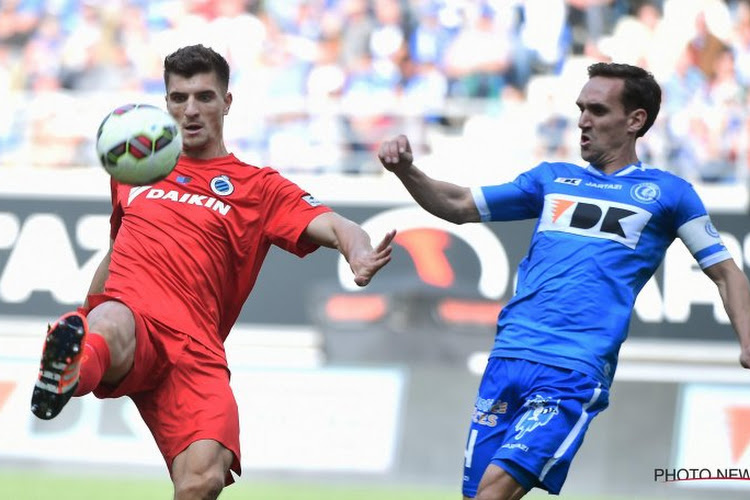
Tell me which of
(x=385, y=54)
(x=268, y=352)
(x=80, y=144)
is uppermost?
(x=385, y=54)

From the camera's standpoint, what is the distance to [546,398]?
5816 millimetres

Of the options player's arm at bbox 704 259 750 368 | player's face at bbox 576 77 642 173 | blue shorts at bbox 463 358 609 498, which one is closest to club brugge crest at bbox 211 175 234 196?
blue shorts at bbox 463 358 609 498

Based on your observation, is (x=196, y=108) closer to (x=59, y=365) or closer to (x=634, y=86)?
(x=59, y=365)

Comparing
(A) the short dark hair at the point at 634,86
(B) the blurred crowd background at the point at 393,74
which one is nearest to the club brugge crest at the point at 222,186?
(A) the short dark hair at the point at 634,86

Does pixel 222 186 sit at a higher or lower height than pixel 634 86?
lower

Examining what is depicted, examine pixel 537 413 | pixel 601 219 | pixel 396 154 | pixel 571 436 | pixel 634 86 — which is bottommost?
pixel 571 436

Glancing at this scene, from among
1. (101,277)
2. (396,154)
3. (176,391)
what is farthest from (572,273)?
(101,277)

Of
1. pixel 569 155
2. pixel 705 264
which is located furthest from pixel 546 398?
pixel 569 155

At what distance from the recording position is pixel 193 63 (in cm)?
623

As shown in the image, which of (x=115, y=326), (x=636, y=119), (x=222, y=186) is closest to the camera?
(x=115, y=326)

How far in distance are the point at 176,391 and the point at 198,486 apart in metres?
0.46

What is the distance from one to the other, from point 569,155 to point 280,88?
359 cm

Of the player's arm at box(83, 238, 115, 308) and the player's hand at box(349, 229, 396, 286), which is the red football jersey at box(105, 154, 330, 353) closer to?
the player's arm at box(83, 238, 115, 308)

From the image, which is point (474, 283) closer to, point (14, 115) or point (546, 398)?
point (14, 115)
